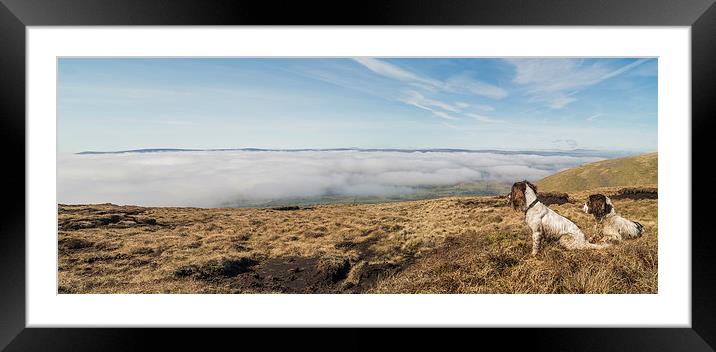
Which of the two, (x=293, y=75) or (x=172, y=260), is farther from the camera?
(x=293, y=75)

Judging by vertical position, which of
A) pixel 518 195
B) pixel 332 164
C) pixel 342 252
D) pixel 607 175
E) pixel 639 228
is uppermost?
pixel 332 164

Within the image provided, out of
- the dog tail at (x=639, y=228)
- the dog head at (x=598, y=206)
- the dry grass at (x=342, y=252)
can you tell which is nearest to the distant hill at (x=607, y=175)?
the dry grass at (x=342, y=252)

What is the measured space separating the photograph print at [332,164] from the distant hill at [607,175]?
2 centimetres

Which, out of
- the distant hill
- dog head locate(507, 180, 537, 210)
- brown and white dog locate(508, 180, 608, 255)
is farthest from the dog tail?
dog head locate(507, 180, 537, 210)

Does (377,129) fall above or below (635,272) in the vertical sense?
above

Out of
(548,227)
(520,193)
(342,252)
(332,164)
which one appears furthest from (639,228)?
(332,164)

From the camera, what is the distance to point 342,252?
147 inches
